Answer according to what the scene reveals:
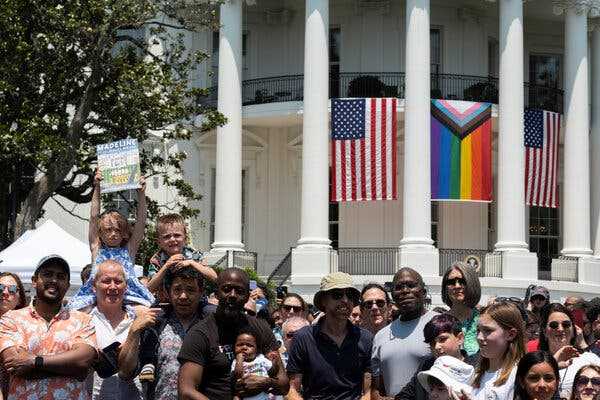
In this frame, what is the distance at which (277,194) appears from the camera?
36.5 metres

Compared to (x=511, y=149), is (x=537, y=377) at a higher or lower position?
lower

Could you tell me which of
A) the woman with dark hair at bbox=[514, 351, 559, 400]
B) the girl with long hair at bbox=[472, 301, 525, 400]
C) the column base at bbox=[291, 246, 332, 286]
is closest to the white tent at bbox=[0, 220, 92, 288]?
the girl with long hair at bbox=[472, 301, 525, 400]

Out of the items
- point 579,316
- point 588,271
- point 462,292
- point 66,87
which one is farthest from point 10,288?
point 588,271

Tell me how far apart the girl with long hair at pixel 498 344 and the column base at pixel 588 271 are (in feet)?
86.8

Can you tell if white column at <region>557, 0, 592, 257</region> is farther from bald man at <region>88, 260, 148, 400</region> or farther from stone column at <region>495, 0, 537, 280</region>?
bald man at <region>88, 260, 148, 400</region>

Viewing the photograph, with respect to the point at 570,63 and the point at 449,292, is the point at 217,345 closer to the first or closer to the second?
the point at 449,292

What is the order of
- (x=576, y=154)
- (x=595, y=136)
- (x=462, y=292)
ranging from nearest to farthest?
(x=462, y=292)
(x=576, y=154)
(x=595, y=136)

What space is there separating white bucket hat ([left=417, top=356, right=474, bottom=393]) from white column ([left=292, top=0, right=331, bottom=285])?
23999 millimetres

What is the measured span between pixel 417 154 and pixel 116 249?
2220 centimetres

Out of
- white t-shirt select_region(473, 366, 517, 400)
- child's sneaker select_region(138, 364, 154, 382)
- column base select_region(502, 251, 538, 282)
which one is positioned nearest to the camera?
white t-shirt select_region(473, 366, 517, 400)

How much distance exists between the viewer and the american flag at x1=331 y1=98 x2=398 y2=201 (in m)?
32.3

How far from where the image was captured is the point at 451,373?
784 cm

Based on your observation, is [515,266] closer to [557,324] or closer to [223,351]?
[557,324]

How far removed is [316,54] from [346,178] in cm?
318
